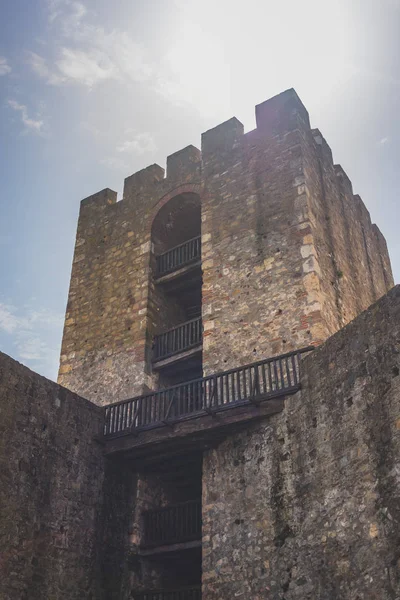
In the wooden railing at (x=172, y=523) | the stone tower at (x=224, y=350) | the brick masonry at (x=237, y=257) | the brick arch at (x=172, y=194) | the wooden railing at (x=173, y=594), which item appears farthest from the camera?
the brick arch at (x=172, y=194)

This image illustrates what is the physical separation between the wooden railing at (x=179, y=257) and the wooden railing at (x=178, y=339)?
5.77ft

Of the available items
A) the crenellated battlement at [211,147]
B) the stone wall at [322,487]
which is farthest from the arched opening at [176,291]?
the stone wall at [322,487]

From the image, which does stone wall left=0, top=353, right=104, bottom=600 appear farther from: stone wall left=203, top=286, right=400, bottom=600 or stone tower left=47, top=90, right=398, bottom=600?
stone wall left=203, top=286, right=400, bottom=600

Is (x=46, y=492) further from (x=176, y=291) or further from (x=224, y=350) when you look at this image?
(x=176, y=291)

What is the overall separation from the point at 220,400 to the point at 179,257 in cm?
474

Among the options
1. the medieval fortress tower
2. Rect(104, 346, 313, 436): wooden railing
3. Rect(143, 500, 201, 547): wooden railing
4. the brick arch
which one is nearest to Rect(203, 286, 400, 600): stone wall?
the medieval fortress tower

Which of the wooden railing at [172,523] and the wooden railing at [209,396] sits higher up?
the wooden railing at [209,396]

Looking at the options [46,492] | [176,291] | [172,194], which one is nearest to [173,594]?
[46,492]

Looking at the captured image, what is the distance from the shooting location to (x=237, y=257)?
1452cm

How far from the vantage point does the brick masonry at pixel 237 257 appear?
13.4 meters

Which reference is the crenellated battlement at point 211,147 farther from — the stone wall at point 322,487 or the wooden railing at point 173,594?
the wooden railing at point 173,594

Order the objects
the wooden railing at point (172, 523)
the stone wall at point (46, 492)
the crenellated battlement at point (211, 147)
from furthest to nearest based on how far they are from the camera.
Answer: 1. the crenellated battlement at point (211, 147)
2. the wooden railing at point (172, 523)
3. the stone wall at point (46, 492)

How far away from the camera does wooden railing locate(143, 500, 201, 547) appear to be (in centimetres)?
1230

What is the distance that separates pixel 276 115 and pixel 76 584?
11118 mm
